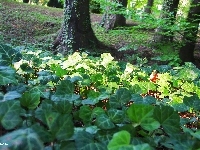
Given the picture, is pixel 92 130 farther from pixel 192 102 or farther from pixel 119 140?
pixel 192 102

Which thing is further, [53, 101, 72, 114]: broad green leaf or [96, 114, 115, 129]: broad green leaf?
[53, 101, 72, 114]: broad green leaf

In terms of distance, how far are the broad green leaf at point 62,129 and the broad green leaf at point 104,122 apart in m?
0.28

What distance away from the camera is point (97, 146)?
1.33 m

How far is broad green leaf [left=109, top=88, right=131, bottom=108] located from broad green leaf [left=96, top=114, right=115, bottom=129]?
315 mm

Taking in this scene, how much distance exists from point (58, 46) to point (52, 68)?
568 cm

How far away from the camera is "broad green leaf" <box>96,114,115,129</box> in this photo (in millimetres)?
1498

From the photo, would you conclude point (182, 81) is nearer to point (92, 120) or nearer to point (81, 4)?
point (92, 120)

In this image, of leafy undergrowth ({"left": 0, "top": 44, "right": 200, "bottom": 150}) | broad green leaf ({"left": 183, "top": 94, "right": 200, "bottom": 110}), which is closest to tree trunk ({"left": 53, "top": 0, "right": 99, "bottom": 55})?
leafy undergrowth ({"left": 0, "top": 44, "right": 200, "bottom": 150})

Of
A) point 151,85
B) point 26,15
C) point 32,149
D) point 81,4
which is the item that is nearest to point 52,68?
point 151,85

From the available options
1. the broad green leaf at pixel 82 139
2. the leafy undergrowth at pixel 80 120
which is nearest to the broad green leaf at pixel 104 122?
the leafy undergrowth at pixel 80 120

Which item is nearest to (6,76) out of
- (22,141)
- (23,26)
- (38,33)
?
(22,141)

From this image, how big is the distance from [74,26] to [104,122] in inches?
273

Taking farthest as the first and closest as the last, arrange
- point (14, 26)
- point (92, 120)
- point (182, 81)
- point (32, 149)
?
point (14, 26) < point (182, 81) < point (92, 120) < point (32, 149)

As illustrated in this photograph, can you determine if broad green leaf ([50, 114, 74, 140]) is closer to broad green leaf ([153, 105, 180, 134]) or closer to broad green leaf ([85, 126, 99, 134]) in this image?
broad green leaf ([85, 126, 99, 134])
